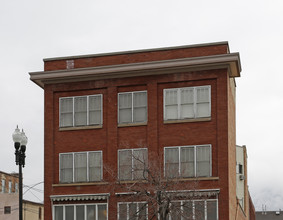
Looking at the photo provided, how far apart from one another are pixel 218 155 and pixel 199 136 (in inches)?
67.6

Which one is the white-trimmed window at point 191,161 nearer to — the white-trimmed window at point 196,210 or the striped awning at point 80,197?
the white-trimmed window at point 196,210

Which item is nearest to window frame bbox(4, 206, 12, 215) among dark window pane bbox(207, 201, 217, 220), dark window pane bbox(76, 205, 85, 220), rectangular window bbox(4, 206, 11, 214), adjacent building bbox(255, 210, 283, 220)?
rectangular window bbox(4, 206, 11, 214)

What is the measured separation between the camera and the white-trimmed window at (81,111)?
42.1m

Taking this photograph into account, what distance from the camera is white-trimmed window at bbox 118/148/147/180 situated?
3950cm

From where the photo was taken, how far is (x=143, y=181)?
1526 inches

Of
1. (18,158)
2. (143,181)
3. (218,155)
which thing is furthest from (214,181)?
(18,158)

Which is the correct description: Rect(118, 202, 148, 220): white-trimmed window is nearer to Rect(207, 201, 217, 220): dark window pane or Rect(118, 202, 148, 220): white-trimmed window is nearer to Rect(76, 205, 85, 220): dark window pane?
Rect(76, 205, 85, 220): dark window pane

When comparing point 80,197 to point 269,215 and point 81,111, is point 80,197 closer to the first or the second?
point 81,111

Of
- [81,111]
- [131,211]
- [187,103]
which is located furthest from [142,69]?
[131,211]

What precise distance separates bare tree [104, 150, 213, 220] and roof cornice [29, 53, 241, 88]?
5.22 m

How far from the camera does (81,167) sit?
41.6 metres

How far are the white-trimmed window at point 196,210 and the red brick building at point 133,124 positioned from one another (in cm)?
9

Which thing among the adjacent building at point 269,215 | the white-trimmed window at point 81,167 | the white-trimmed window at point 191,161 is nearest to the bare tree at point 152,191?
the white-trimmed window at point 191,161

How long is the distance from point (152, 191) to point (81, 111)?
7.65m
